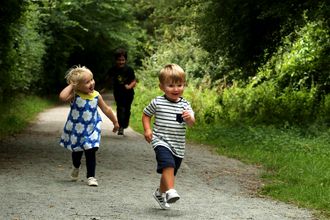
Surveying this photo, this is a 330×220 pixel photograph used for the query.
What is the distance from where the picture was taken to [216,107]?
46.7ft

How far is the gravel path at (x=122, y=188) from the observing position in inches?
160

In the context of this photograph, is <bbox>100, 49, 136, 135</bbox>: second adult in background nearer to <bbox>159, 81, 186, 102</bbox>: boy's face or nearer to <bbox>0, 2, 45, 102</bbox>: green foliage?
<bbox>0, 2, 45, 102</bbox>: green foliage

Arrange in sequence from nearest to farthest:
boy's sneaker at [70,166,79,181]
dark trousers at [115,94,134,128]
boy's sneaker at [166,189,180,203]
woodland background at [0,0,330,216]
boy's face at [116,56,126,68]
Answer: boy's sneaker at [166,189,180,203] → boy's sneaker at [70,166,79,181] → woodland background at [0,0,330,216] → boy's face at [116,56,126,68] → dark trousers at [115,94,134,128]

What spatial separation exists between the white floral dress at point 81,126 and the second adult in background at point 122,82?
13.7 feet

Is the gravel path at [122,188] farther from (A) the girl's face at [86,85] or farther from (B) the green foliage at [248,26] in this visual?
(B) the green foliage at [248,26]

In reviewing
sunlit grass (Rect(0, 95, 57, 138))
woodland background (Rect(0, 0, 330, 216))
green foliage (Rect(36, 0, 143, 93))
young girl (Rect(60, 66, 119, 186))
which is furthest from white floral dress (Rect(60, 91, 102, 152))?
green foliage (Rect(36, 0, 143, 93))

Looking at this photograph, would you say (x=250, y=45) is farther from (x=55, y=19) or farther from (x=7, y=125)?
(x=55, y=19)

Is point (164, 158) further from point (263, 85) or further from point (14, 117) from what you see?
point (263, 85)

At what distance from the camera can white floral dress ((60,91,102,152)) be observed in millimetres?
5168

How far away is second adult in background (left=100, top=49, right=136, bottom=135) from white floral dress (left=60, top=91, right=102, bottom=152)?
4.17 m

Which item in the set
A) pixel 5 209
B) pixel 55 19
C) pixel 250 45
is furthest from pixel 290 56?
pixel 55 19

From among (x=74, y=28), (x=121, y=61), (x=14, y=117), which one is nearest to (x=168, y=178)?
(x=121, y=61)

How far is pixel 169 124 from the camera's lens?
4.12 metres

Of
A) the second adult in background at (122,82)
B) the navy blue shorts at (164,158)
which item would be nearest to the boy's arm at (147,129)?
the navy blue shorts at (164,158)
